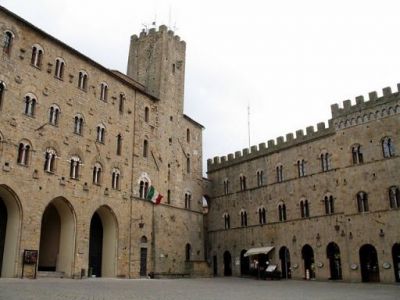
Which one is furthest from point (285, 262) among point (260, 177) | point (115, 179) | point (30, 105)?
point (30, 105)

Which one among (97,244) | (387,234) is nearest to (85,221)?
(97,244)

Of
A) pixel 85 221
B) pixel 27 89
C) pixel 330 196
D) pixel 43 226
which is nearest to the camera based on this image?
pixel 27 89

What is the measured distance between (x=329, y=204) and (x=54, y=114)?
21.7 meters

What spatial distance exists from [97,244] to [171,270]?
6.87m

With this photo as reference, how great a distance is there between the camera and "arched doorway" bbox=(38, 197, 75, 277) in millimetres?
27109

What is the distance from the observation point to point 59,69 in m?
28.5

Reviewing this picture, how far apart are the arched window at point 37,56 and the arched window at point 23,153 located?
17.9 feet

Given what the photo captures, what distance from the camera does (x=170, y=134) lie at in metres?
37.6

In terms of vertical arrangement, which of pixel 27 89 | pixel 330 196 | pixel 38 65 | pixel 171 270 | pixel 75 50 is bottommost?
pixel 171 270

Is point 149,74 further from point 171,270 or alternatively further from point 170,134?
point 171,270

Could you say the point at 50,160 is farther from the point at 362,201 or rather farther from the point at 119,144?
the point at 362,201

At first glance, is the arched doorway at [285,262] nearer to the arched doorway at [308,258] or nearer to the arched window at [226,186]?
the arched doorway at [308,258]

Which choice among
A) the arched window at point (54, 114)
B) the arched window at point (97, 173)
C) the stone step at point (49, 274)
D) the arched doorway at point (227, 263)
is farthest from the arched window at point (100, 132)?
the arched doorway at point (227, 263)

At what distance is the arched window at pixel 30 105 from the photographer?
25.8 m
